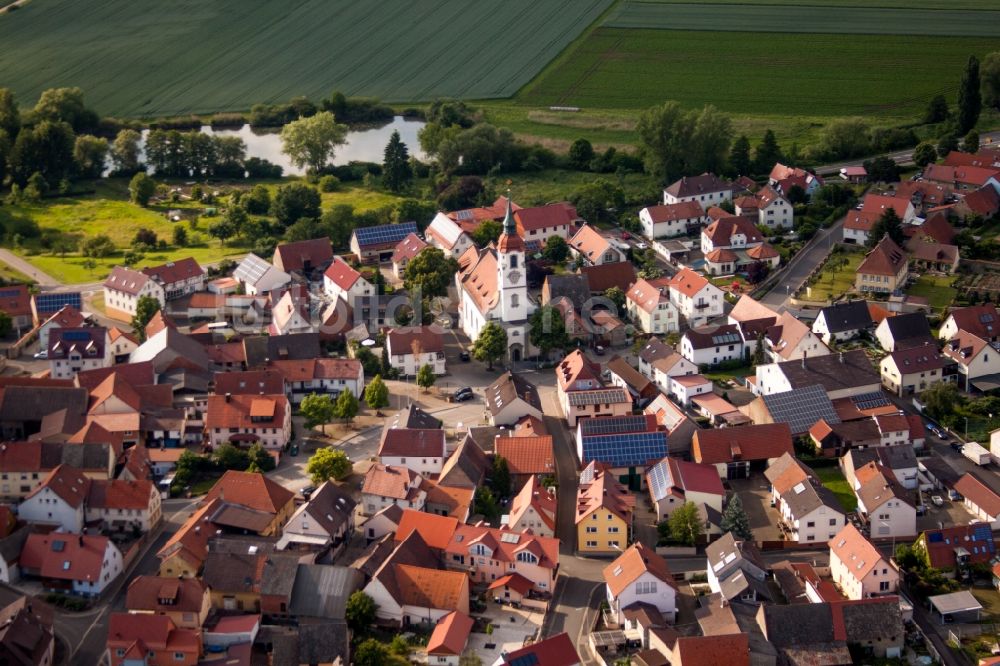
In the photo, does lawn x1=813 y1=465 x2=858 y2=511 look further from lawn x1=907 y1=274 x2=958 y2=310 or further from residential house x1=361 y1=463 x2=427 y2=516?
lawn x1=907 y1=274 x2=958 y2=310

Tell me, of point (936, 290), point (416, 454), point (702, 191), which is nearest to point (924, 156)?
point (702, 191)

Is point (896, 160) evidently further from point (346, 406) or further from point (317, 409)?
point (317, 409)

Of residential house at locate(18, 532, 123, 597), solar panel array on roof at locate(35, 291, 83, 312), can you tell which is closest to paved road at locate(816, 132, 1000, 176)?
solar panel array on roof at locate(35, 291, 83, 312)

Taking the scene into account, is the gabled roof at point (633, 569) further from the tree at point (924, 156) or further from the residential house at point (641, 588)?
the tree at point (924, 156)

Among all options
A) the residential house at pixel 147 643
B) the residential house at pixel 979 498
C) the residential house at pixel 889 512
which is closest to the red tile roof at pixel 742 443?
the residential house at pixel 889 512

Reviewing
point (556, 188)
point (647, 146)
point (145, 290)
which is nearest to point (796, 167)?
point (647, 146)
